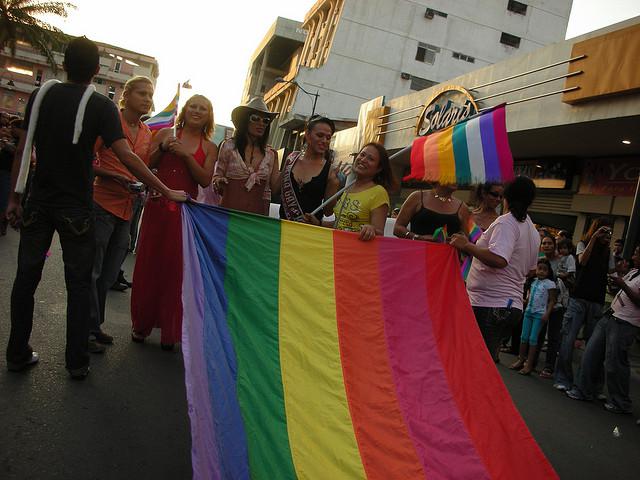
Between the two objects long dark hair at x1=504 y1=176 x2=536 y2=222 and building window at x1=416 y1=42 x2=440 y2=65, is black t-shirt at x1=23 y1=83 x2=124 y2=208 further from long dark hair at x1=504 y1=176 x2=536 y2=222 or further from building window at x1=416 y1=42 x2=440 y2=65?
building window at x1=416 y1=42 x2=440 y2=65

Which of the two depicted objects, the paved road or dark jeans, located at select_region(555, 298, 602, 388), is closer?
the paved road

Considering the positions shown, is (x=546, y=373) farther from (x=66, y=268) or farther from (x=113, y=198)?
(x=66, y=268)

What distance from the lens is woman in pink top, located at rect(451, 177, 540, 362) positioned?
421cm

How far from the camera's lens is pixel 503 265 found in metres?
4.18

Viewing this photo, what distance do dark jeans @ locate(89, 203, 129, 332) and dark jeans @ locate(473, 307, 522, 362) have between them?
2.92 m

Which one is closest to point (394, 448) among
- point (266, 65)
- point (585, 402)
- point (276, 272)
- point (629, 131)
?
point (276, 272)

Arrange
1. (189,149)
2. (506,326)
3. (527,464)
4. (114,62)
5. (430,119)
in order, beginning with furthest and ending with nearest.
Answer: (114,62) → (430,119) → (189,149) → (506,326) → (527,464)

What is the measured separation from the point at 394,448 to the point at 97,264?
2.91 m

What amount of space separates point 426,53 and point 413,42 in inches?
43.2

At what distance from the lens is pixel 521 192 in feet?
14.2

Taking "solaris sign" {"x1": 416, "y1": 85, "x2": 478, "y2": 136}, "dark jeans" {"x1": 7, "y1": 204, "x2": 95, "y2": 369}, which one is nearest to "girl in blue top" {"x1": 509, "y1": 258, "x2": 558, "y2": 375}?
"dark jeans" {"x1": 7, "y1": 204, "x2": 95, "y2": 369}

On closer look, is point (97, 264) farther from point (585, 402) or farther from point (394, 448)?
point (585, 402)

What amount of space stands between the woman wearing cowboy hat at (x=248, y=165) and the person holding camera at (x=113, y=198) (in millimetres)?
699

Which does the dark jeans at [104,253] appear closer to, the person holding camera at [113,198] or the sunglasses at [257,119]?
the person holding camera at [113,198]
